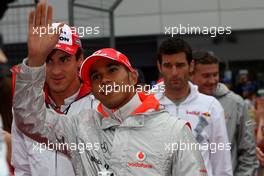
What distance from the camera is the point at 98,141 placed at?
3359mm

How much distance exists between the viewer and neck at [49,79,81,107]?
411 cm

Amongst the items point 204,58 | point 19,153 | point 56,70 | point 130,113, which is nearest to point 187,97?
point 204,58

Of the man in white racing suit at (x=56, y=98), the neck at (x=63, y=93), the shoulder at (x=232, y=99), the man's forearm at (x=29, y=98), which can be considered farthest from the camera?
the shoulder at (x=232, y=99)

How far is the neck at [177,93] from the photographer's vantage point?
5.12 meters

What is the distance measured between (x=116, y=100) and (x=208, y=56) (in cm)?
262

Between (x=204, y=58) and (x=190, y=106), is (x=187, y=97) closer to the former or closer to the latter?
(x=190, y=106)

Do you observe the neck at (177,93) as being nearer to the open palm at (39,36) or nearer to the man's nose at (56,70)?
A: the man's nose at (56,70)

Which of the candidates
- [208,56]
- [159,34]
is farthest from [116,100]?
[159,34]

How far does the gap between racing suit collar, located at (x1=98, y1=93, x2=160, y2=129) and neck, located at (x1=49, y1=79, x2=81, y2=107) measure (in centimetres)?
65

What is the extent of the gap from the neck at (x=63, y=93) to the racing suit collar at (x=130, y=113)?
2.14ft

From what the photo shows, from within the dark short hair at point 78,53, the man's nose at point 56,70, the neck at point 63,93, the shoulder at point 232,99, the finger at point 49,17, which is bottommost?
the shoulder at point 232,99

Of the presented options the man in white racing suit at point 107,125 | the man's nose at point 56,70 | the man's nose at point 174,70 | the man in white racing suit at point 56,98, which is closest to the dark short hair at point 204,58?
the man's nose at point 174,70

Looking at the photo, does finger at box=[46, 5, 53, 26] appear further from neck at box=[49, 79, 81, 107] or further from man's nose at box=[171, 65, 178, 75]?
man's nose at box=[171, 65, 178, 75]

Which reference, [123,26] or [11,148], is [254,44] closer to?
[123,26]
